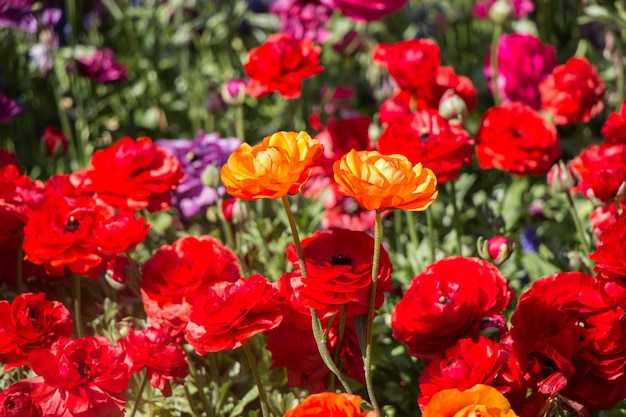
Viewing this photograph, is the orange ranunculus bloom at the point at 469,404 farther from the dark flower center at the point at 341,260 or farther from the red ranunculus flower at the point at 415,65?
the red ranunculus flower at the point at 415,65

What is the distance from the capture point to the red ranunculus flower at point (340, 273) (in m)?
0.97

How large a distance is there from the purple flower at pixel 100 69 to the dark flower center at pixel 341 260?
147 cm

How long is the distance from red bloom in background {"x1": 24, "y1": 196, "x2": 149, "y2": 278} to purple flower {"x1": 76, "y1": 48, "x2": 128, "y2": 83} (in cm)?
111

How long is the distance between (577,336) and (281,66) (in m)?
0.77

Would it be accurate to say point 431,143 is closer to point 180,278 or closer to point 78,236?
point 180,278

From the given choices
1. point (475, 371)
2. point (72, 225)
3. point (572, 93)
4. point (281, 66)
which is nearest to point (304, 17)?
point (281, 66)

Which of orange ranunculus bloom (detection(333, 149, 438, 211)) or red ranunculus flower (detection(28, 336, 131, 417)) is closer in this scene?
orange ranunculus bloom (detection(333, 149, 438, 211))

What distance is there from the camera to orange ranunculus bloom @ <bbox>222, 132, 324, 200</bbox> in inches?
37.1

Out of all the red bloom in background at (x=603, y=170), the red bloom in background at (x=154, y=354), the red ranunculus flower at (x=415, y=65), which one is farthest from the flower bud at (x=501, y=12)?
the red bloom in background at (x=154, y=354)

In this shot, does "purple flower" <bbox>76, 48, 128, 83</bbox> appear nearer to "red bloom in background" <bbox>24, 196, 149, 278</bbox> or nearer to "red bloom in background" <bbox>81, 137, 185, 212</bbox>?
"red bloom in background" <bbox>81, 137, 185, 212</bbox>

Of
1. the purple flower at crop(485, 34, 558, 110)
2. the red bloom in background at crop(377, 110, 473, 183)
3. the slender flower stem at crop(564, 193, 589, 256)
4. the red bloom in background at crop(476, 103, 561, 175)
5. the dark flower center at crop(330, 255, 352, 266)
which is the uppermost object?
the dark flower center at crop(330, 255, 352, 266)

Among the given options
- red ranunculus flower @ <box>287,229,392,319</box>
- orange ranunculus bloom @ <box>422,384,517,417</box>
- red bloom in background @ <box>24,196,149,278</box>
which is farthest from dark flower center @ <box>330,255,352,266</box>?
red bloom in background @ <box>24,196,149,278</box>

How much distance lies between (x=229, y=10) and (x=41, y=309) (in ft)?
4.50

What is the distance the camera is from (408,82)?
1.63 meters
